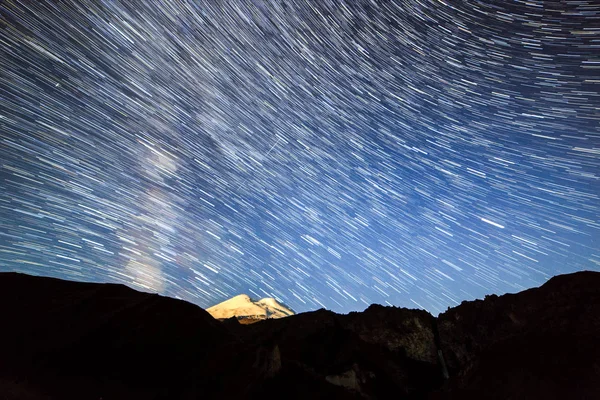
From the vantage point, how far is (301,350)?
22078 mm

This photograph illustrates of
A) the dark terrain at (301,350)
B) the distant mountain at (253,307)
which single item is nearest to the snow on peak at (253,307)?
the distant mountain at (253,307)

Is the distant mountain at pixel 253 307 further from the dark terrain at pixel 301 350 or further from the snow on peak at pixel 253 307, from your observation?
the dark terrain at pixel 301 350

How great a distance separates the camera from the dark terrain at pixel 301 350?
14570 mm

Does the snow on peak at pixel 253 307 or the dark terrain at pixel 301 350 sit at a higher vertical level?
the dark terrain at pixel 301 350

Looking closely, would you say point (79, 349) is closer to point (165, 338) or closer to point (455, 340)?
point (165, 338)

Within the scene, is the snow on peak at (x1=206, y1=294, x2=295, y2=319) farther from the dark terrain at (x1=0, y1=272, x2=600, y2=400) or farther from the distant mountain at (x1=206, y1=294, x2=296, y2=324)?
the dark terrain at (x1=0, y1=272, x2=600, y2=400)

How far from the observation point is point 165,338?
1936 cm

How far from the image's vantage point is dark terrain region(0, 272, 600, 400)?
1457cm

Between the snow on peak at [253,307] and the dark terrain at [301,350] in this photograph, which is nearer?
the dark terrain at [301,350]

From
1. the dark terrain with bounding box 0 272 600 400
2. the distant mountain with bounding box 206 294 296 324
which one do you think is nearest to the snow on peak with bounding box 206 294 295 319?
the distant mountain with bounding box 206 294 296 324

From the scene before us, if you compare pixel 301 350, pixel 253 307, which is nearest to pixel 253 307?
pixel 253 307

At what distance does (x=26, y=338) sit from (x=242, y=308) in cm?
10619

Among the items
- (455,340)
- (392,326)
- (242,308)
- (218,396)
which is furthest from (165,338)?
(242,308)

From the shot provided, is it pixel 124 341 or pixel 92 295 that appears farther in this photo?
pixel 92 295
